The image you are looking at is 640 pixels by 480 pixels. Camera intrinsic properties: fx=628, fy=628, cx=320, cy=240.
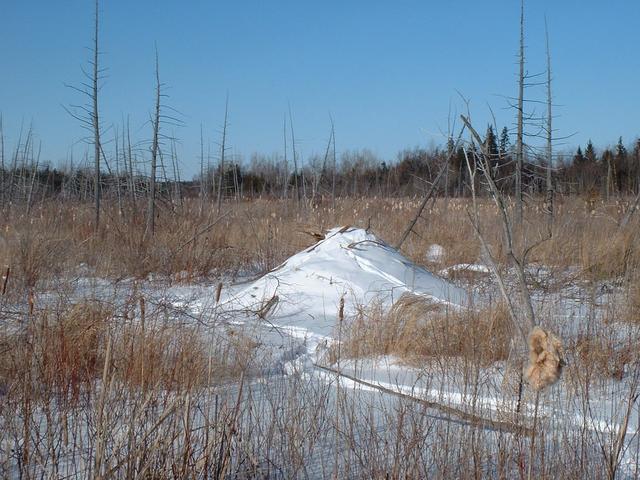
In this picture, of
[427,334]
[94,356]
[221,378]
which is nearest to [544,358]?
[221,378]

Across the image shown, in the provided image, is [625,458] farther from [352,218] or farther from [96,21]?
[96,21]

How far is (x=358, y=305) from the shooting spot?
15.4 feet

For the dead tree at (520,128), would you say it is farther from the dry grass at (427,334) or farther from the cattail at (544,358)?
the cattail at (544,358)

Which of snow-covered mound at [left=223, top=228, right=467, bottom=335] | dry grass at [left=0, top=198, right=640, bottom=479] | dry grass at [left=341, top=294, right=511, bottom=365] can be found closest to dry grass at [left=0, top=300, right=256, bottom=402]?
dry grass at [left=0, top=198, right=640, bottom=479]

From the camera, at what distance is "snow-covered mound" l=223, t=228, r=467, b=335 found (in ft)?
16.8

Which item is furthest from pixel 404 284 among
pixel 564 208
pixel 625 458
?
pixel 564 208

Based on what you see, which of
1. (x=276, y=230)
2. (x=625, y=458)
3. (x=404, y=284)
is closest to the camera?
(x=625, y=458)

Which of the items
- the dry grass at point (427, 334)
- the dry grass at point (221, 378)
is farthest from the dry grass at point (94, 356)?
the dry grass at point (427, 334)

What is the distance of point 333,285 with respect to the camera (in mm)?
5484

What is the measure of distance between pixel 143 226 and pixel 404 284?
4.27m

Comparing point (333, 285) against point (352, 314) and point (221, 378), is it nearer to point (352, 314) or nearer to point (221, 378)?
point (352, 314)

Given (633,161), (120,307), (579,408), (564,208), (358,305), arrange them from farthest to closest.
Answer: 1. (633,161)
2. (564,208)
3. (358,305)
4. (120,307)
5. (579,408)

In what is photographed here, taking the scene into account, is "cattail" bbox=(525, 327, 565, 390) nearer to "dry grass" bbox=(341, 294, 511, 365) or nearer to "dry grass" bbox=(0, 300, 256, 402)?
"dry grass" bbox=(0, 300, 256, 402)

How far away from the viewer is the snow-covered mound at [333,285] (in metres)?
5.12
